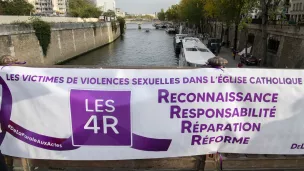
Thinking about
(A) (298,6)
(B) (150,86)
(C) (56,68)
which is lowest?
(B) (150,86)

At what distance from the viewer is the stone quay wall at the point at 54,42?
2425cm

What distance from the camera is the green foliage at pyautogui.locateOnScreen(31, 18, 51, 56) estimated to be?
96.3 ft

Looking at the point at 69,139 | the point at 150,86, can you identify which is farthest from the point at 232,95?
the point at 69,139

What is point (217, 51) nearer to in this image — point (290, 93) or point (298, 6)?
point (298, 6)

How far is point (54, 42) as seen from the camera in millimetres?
33656

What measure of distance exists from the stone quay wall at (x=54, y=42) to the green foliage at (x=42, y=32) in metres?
0.56

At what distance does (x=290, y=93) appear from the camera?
3.66 metres

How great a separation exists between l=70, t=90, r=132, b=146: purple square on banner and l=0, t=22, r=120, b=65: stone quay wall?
22929 millimetres

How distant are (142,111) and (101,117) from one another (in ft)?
1.83

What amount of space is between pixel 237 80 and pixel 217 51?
32913mm

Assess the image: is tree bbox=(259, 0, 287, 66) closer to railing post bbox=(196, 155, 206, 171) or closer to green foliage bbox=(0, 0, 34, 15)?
railing post bbox=(196, 155, 206, 171)

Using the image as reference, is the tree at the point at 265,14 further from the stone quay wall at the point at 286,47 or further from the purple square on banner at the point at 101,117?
the purple square on banner at the point at 101,117

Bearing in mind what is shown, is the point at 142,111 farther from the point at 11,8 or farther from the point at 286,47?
the point at 11,8

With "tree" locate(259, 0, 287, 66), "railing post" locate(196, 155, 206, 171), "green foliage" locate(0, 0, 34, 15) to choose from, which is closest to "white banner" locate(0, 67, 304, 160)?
"railing post" locate(196, 155, 206, 171)
